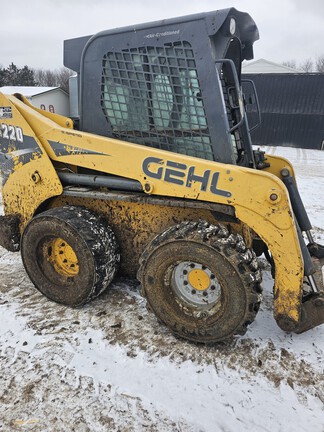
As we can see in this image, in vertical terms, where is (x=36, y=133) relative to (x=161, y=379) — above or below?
above

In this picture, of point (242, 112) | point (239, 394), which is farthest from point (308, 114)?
point (239, 394)

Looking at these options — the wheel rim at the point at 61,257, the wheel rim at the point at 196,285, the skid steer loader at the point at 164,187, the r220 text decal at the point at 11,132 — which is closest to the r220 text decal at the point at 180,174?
the skid steer loader at the point at 164,187

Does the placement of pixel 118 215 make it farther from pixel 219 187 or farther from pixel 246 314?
pixel 246 314

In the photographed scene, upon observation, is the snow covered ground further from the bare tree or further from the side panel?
the bare tree

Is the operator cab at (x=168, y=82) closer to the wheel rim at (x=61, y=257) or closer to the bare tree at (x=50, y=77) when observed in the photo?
the wheel rim at (x=61, y=257)

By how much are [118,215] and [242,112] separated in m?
1.52

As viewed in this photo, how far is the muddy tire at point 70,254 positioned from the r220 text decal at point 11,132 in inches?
33.4

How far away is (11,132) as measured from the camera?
3451 millimetres

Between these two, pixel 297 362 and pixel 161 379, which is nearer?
pixel 161 379

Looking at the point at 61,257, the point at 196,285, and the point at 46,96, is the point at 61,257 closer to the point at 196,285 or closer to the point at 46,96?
the point at 196,285

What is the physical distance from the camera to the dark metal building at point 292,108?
16.0 metres

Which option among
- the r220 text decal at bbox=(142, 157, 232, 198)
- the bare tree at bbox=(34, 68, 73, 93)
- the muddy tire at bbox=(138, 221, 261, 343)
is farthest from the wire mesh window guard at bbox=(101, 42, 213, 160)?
the bare tree at bbox=(34, 68, 73, 93)

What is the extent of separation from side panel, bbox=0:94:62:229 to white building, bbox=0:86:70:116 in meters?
18.5

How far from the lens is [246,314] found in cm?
259
